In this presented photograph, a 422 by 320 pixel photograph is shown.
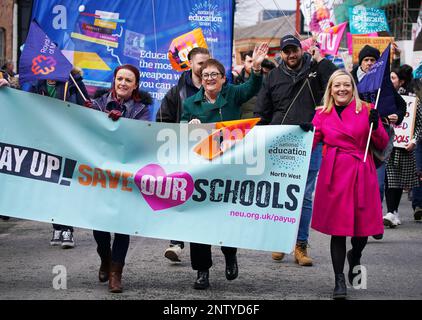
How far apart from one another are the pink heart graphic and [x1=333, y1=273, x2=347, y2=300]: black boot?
51.6 inches

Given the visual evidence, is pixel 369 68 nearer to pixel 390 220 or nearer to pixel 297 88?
pixel 297 88

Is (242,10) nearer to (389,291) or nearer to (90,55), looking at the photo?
(90,55)

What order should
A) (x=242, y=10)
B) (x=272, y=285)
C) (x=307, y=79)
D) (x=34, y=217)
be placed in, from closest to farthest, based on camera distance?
(x=34, y=217)
(x=272, y=285)
(x=307, y=79)
(x=242, y=10)

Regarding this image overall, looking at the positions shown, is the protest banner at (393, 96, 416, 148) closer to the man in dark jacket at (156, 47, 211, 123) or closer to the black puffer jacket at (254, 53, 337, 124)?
the black puffer jacket at (254, 53, 337, 124)

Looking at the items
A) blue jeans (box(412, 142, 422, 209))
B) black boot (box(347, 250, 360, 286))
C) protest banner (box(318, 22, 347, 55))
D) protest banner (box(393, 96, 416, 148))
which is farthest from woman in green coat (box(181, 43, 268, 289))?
protest banner (box(318, 22, 347, 55))

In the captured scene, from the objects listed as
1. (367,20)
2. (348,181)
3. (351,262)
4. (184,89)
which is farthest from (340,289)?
(367,20)

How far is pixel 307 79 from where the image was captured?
8625mm

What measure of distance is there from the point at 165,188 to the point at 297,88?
2.10m

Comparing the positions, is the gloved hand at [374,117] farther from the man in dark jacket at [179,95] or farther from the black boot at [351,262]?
the man in dark jacket at [179,95]

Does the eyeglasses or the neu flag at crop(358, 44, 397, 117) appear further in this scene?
the neu flag at crop(358, 44, 397, 117)

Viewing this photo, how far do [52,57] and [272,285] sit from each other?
2.57m

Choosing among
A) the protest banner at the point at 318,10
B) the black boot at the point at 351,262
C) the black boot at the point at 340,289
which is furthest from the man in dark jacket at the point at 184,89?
the protest banner at the point at 318,10

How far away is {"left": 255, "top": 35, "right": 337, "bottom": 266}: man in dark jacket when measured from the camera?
8.59 meters
